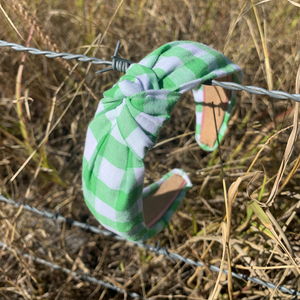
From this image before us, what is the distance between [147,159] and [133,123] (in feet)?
2.08

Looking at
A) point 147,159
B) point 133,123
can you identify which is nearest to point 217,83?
point 133,123

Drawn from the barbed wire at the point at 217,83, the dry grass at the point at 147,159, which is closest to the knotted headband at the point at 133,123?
the barbed wire at the point at 217,83

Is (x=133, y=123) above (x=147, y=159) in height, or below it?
above

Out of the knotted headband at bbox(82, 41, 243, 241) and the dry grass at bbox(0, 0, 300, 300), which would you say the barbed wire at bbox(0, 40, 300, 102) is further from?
the dry grass at bbox(0, 0, 300, 300)

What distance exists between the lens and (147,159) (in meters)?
0.98

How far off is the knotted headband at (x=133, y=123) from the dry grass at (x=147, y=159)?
0.88ft

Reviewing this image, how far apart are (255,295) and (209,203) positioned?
1.03 ft

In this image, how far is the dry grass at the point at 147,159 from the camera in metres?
0.67

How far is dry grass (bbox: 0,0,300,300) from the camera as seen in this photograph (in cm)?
67

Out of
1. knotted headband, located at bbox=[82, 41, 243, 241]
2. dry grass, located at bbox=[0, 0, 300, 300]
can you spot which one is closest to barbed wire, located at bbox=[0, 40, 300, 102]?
knotted headband, located at bbox=[82, 41, 243, 241]

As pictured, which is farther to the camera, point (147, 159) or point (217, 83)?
point (147, 159)

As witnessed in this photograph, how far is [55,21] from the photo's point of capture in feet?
3.68

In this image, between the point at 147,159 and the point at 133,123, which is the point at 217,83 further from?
the point at 147,159

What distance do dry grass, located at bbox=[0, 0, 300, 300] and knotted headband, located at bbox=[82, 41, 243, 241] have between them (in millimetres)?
268
